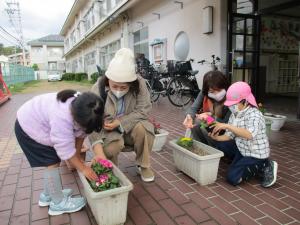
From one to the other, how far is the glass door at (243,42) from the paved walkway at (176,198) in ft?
11.9

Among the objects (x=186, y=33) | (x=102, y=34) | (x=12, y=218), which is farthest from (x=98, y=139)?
(x=102, y=34)

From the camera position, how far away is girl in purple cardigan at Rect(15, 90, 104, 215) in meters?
1.73

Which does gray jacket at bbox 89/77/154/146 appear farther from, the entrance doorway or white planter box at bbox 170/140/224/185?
the entrance doorway

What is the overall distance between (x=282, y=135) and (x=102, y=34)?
1486 cm

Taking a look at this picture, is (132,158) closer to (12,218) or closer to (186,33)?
(12,218)

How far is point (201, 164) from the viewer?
2422 mm

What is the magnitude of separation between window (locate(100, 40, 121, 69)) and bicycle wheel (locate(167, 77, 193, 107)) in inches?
304

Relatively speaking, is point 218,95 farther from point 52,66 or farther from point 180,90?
point 52,66

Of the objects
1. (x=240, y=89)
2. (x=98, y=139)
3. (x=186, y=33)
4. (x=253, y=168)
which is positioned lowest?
(x=253, y=168)

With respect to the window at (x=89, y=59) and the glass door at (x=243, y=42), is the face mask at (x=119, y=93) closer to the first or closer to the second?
the glass door at (x=243, y=42)

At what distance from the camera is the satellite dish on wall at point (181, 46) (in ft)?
26.9

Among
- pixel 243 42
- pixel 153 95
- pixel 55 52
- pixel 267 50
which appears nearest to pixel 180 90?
pixel 153 95

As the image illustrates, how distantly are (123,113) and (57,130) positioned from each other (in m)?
0.84

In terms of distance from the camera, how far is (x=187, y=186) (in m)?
2.53
